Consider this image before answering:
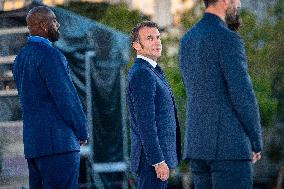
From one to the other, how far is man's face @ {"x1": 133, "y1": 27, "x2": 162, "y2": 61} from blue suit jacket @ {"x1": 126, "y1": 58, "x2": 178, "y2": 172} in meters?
0.10

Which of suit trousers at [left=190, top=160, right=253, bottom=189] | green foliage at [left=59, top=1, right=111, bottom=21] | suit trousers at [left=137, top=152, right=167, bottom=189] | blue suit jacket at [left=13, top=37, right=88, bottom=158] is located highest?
green foliage at [left=59, top=1, right=111, bottom=21]

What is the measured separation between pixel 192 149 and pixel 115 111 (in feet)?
19.0

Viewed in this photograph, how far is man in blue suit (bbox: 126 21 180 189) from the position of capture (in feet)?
15.1

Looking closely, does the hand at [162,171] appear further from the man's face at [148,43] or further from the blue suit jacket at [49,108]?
the man's face at [148,43]

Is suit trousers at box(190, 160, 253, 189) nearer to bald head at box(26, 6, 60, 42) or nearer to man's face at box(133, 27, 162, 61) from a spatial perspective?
man's face at box(133, 27, 162, 61)

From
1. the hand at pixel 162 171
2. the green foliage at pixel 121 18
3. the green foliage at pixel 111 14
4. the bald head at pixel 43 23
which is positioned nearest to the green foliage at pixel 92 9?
the green foliage at pixel 111 14

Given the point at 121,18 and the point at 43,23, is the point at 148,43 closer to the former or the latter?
the point at 43,23

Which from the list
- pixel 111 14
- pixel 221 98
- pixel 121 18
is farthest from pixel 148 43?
pixel 111 14

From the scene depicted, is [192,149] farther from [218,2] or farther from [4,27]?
[4,27]

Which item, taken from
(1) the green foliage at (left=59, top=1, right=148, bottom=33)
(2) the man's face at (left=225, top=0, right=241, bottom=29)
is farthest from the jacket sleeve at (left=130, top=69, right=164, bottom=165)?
(1) the green foliage at (left=59, top=1, right=148, bottom=33)

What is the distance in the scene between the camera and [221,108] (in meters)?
3.74

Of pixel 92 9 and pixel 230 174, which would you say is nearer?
pixel 230 174

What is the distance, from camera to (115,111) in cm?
964

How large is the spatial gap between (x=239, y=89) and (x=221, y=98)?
0.10 meters
